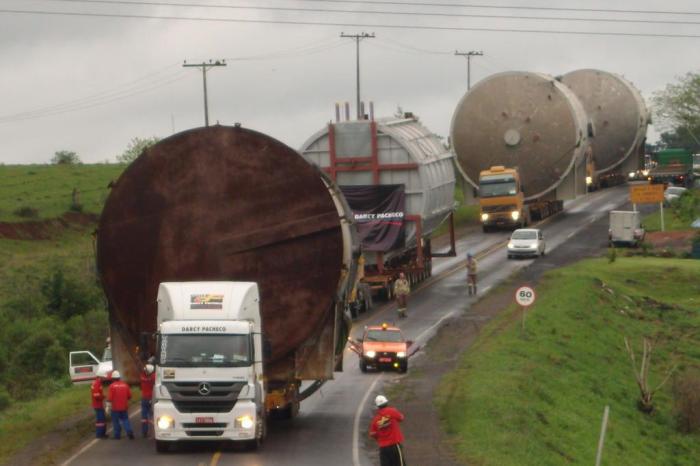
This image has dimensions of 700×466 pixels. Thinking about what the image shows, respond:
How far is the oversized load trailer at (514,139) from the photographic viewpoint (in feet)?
232

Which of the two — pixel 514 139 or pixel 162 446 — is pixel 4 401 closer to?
pixel 162 446

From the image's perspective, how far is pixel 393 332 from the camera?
36.9 metres

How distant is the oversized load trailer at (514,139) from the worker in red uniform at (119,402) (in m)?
45.5

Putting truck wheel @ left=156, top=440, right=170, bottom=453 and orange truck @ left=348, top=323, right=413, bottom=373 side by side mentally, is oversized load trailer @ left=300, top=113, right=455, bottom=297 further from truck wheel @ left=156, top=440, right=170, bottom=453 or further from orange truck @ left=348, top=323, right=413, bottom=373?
truck wheel @ left=156, top=440, right=170, bottom=453

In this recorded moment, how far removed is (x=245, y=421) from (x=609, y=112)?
66.5m

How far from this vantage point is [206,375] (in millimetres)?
23578

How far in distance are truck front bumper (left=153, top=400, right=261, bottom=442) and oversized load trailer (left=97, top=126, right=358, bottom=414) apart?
2.04 meters

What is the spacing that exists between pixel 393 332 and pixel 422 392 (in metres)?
4.05

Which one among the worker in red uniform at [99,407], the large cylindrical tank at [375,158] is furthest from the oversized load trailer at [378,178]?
the worker in red uniform at [99,407]

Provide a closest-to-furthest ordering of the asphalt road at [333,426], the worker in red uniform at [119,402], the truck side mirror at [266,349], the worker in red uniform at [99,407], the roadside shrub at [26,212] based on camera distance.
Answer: the asphalt road at [333,426] < the truck side mirror at [266,349] < the worker in red uniform at [119,402] < the worker in red uniform at [99,407] < the roadside shrub at [26,212]

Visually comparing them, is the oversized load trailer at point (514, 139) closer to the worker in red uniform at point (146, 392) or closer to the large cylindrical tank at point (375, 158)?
the large cylindrical tank at point (375, 158)

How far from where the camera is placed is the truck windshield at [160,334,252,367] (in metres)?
23.7

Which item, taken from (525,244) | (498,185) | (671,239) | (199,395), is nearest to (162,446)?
(199,395)

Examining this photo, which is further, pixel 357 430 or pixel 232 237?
pixel 357 430
